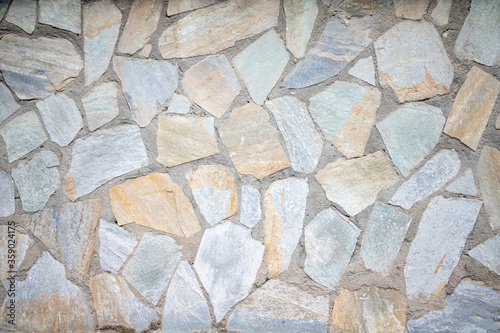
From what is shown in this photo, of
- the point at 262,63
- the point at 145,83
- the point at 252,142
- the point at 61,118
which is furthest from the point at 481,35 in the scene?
the point at 61,118

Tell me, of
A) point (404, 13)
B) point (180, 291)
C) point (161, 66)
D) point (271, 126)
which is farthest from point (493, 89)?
point (180, 291)

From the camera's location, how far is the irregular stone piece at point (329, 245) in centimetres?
142

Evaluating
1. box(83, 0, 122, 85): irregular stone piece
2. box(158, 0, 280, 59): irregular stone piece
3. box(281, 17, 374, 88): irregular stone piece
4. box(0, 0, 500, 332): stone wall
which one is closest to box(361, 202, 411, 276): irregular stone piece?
A: box(0, 0, 500, 332): stone wall

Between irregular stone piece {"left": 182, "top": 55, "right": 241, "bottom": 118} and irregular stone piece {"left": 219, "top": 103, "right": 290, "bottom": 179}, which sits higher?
irregular stone piece {"left": 182, "top": 55, "right": 241, "bottom": 118}

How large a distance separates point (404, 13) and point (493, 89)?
0.39 metres

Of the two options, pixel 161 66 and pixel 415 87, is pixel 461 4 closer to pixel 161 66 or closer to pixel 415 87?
pixel 415 87

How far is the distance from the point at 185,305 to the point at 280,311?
346mm

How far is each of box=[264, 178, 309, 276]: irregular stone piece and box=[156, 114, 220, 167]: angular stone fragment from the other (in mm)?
268

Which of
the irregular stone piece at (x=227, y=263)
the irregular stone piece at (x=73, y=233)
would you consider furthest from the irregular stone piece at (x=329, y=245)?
the irregular stone piece at (x=73, y=233)

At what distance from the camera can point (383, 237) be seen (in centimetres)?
140

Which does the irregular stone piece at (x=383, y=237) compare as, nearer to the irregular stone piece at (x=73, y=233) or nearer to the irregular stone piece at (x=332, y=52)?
the irregular stone piece at (x=332, y=52)

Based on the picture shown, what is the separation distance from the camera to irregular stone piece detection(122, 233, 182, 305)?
58.0 inches

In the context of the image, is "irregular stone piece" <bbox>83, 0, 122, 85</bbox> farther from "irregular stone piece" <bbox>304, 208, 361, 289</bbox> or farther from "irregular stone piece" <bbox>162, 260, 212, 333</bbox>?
"irregular stone piece" <bbox>304, 208, 361, 289</bbox>

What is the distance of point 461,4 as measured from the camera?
135 cm
